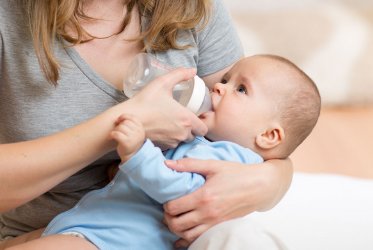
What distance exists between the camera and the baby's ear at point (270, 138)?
4.04 feet

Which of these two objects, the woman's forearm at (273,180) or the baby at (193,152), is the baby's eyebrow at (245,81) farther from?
the woman's forearm at (273,180)

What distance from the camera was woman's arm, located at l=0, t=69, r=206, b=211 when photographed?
1.06 meters

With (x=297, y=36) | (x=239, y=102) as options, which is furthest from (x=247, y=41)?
(x=239, y=102)

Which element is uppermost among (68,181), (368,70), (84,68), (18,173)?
(84,68)

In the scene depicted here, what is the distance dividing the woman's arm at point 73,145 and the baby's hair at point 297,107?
0.74 feet

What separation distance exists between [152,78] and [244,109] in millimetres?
200

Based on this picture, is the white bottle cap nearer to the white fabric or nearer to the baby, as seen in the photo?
the baby

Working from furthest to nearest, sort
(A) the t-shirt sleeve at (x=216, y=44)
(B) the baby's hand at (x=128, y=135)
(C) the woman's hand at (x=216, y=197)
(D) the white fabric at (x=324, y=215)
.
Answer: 1. (D) the white fabric at (x=324, y=215)
2. (A) the t-shirt sleeve at (x=216, y=44)
3. (C) the woman's hand at (x=216, y=197)
4. (B) the baby's hand at (x=128, y=135)

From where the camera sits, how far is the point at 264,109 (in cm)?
123

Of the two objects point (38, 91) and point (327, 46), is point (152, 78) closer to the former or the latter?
point (38, 91)

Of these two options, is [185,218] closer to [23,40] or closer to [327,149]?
[23,40]

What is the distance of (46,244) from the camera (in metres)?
1.09

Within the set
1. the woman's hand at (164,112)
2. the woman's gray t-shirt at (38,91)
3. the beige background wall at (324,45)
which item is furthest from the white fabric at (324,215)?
the beige background wall at (324,45)

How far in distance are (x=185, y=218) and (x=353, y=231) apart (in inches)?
24.3
